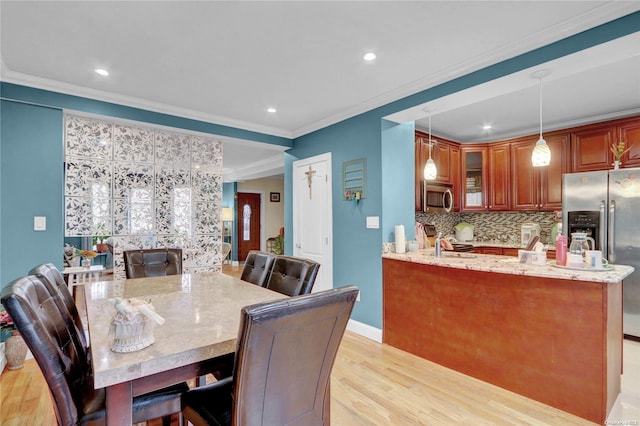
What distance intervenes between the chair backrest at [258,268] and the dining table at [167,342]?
309mm

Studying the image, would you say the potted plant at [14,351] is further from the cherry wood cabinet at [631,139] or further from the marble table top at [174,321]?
the cherry wood cabinet at [631,139]

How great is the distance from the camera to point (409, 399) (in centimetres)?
221

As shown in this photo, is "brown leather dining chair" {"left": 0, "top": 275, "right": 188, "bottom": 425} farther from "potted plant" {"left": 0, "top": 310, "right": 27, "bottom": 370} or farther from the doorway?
the doorway

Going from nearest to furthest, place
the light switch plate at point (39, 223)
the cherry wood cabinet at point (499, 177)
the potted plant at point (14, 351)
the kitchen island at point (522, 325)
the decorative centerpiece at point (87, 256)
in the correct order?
the kitchen island at point (522, 325) < the potted plant at point (14, 351) < the light switch plate at point (39, 223) < the decorative centerpiece at point (87, 256) < the cherry wood cabinet at point (499, 177)

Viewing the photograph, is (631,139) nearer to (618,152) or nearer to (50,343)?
(618,152)

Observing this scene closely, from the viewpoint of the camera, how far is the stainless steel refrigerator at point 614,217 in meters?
3.17

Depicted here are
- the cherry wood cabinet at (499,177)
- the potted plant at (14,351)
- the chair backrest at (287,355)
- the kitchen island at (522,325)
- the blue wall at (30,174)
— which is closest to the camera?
the chair backrest at (287,355)

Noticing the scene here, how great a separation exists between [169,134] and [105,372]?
326 cm

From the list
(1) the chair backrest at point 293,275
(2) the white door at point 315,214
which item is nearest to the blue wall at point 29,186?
(1) the chair backrest at point 293,275

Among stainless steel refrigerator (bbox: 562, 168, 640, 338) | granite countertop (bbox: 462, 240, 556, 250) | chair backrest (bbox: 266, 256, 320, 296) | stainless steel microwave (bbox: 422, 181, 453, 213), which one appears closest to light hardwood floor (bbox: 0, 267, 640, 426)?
stainless steel refrigerator (bbox: 562, 168, 640, 338)

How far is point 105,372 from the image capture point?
3.12ft

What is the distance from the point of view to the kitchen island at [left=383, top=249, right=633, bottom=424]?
1952 mm

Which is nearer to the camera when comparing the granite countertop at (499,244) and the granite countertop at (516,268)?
the granite countertop at (516,268)

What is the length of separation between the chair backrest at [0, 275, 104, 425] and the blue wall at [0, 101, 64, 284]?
6.44 ft
